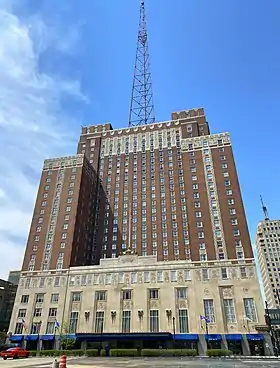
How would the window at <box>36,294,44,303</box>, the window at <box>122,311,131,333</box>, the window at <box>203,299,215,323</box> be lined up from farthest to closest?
the window at <box>36,294,44,303</box>
the window at <box>122,311,131,333</box>
the window at <box>203,299,215,323</box>

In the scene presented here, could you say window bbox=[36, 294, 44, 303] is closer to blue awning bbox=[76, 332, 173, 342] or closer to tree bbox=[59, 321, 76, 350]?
tree bbox=[59, 321, 76, 350]

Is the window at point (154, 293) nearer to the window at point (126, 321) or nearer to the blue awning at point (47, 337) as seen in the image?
the window at point (126, 321)

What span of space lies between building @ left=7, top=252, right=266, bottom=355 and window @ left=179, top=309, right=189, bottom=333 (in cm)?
15

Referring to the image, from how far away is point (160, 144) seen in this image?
115375 mm

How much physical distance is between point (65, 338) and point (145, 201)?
168 feet

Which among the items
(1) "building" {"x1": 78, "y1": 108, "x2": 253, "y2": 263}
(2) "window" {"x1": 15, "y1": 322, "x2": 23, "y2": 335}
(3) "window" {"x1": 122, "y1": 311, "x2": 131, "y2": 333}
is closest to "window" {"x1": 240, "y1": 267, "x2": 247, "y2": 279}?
(1) "building" {"x1": 78, "y1": 108, "x2": 253, "y2": 263}

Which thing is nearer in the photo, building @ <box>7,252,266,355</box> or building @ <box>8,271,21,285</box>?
building @ <box>7,252,266,355</box>

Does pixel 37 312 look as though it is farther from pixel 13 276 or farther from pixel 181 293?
pixel 13 276

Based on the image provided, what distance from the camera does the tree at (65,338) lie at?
65.2 meters

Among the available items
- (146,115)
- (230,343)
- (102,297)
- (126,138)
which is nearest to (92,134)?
(126,138)

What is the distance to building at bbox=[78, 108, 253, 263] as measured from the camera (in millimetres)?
81250

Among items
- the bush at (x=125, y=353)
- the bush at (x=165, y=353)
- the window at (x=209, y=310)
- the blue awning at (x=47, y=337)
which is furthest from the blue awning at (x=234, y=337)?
the blue awning at (x=47, y=337)

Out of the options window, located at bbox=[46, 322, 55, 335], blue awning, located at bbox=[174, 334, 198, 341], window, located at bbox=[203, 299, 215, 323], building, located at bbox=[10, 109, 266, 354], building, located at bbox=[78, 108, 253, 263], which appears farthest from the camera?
building, located at bbox=[78, 108, 253, 263]

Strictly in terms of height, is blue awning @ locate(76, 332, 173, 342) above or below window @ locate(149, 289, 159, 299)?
below
